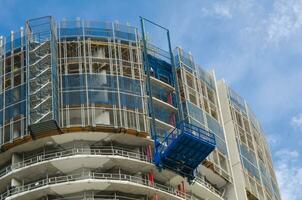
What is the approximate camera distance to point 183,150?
233 ft

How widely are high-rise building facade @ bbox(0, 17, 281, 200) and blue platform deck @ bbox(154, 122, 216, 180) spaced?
3.6 inches

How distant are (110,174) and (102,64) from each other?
39.1ft

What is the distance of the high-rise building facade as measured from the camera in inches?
2724

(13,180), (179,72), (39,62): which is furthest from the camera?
(179,72)

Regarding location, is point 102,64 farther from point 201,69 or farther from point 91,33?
point 201,69

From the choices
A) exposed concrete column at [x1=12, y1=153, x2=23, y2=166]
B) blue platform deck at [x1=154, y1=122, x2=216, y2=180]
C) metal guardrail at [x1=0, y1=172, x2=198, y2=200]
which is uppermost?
exposed concrete column at [x1=12, y1=153, x2=23, y2=166]

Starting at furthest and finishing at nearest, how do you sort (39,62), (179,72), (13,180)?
(179,72), (39,62), (13,180)

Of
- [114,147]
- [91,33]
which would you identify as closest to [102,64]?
[91,33]

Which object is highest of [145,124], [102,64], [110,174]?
[102,64]

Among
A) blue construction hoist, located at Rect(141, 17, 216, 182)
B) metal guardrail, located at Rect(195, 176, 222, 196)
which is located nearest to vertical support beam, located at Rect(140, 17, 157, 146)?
blue construction hoist, located at Rect(141, 17, 216, 182)

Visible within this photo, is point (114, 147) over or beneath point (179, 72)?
beneath

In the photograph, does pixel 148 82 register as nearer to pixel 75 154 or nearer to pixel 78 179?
pixel 75 154

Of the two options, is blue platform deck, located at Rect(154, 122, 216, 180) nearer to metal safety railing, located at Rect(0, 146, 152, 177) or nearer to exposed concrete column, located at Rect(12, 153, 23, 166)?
metal safety railing, located at Rect(0, 146, 152, 177)

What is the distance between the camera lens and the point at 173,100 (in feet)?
255
